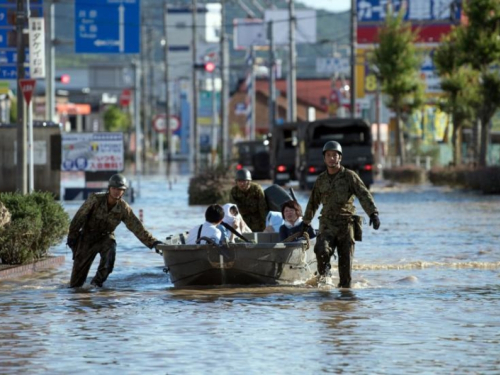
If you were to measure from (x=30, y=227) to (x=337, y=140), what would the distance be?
31.1 m

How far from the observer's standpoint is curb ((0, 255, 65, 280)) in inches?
794

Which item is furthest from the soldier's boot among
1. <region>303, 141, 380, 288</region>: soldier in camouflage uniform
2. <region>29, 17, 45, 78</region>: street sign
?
<region>29, 17, 45, 78</region>: street sign

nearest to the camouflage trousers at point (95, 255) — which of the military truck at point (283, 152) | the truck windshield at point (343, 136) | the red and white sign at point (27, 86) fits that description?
the red and white sign at point (27, 86)

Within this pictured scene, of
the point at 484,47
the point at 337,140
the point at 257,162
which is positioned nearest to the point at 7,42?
the point at 337,140

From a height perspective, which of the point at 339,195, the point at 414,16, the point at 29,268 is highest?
the point at 414,16

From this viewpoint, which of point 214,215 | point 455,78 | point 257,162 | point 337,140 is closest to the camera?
point 214,215

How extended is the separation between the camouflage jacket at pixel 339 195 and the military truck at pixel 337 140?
3114 cm

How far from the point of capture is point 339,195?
17.9 metres

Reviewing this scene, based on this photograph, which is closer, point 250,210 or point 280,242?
point 280,242

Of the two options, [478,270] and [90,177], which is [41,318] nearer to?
[478,270]

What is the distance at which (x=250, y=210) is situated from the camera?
2164 centimetres

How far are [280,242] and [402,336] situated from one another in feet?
17.1

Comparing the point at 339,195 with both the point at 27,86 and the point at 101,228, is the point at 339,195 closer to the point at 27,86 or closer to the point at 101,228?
the point at 101,228

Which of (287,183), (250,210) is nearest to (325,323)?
(250,210)
